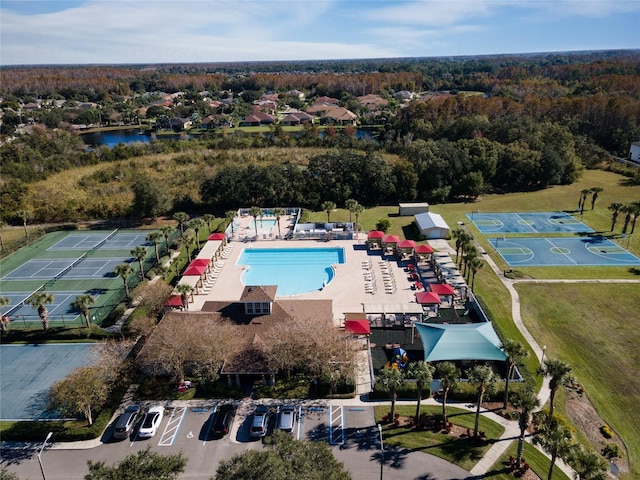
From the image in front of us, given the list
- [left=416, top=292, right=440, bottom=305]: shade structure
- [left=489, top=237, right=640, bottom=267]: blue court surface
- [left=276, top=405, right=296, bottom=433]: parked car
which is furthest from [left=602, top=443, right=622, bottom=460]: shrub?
[left=489, top=237, right=640, bottom=267]: blue court surface

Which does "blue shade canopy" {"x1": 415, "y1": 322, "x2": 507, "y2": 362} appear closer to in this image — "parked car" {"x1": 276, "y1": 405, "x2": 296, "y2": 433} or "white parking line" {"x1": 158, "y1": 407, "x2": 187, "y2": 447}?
"parked car" {"x1": 276, "y1": 405, "x2": 296, "y2": 433}

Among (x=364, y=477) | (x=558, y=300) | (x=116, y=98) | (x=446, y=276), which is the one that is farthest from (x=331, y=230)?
(x=116, y=98)

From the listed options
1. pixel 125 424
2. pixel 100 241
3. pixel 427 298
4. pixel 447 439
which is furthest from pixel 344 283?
pixel 100 241

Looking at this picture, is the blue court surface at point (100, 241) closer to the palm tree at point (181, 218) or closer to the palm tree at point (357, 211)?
the palm tree at point (181, 218)

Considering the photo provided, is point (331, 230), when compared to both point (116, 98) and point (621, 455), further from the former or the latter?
point (116, 98)

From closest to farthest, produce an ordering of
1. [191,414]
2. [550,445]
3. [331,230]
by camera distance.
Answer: [550,445] < [191,414] < [331,230]

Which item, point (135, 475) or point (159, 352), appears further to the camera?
point (159, 352)
